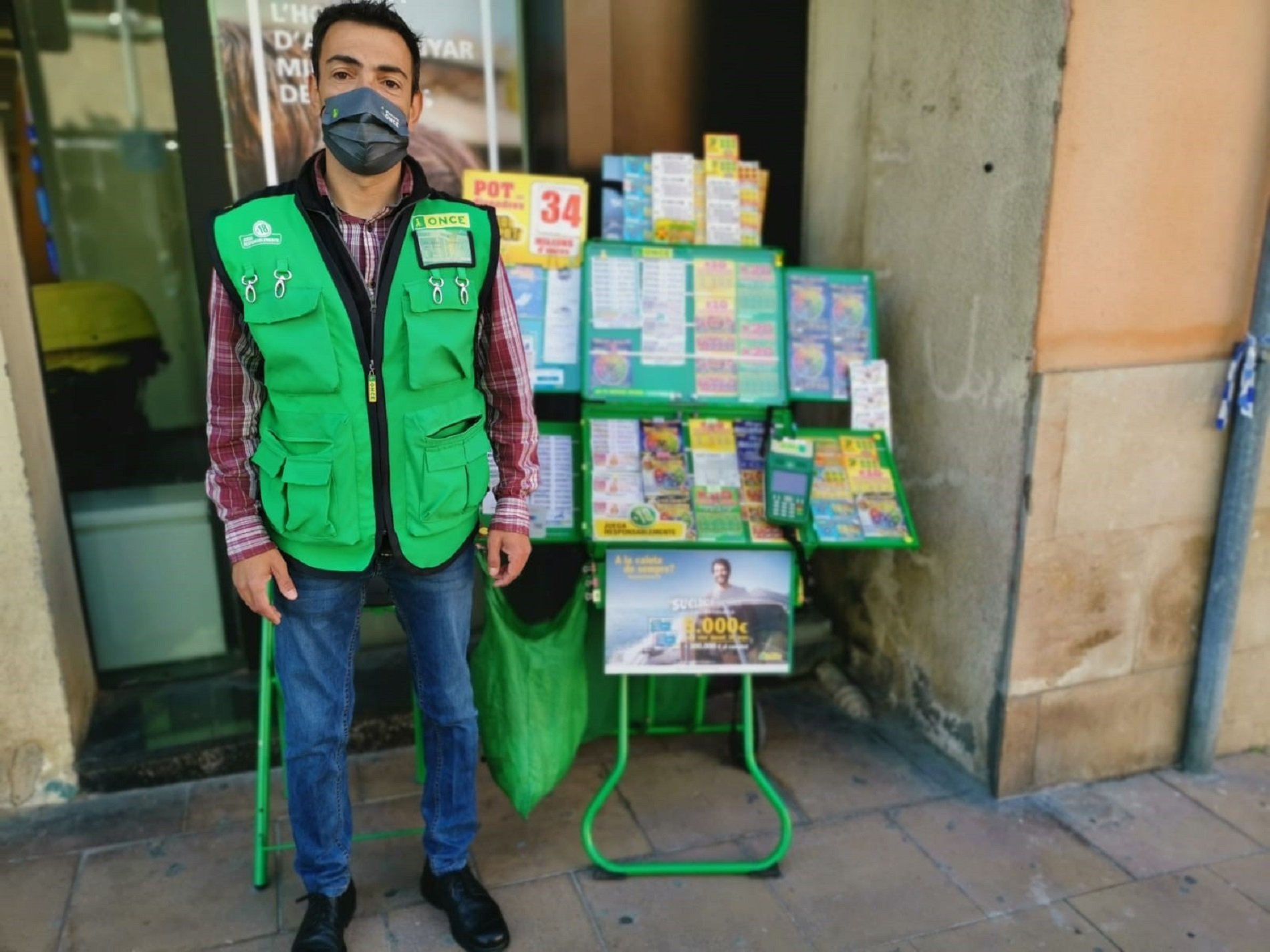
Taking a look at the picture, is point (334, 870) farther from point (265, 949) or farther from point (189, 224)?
point (189, 224)

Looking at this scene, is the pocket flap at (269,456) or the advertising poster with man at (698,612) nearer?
the pocket flap at (269,456)

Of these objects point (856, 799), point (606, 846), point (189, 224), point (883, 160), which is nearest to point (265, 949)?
point (606, 846)

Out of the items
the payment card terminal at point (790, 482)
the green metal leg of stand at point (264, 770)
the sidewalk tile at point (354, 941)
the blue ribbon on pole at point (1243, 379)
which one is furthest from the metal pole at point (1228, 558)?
the green metal leg of stand at point (264, 770)

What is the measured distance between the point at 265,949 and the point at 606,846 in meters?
0.99

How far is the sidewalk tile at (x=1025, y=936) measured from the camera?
2514 millimetres

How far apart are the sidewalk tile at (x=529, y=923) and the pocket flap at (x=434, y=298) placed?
166 cm

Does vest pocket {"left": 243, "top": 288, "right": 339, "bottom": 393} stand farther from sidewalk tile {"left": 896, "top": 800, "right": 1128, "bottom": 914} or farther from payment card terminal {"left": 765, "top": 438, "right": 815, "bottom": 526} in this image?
sidewalk tile {"left": 896, "top": 800, "right": 1128, "bottom": 914}

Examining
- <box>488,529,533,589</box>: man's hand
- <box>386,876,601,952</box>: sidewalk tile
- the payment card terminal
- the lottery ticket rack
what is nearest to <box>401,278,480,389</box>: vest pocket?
<box>488,529,533,589</box>: man's hand

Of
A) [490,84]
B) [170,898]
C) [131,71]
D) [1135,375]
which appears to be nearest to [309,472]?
Result: [170,898]

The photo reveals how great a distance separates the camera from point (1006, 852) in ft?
9.49

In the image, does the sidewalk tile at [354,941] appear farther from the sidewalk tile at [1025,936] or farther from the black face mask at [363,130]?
the black face mask at [363,130]

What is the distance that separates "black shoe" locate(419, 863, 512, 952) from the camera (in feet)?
8.11

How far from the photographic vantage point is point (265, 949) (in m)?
2.50

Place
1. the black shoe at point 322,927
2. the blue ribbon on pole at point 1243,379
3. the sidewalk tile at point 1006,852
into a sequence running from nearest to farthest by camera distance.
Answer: the black shoe at point 322,927 < the sidewalk tile at point 1006,852 < the blue ribbon on pole at point 1243,379
